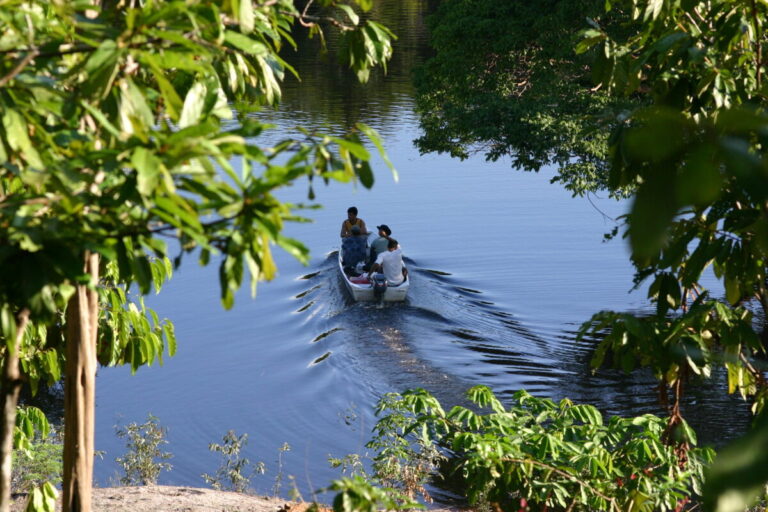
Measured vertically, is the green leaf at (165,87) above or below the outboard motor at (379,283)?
above

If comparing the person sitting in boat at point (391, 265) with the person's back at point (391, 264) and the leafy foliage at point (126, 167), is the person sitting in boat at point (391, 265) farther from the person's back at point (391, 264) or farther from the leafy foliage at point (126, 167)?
the leafy foliage at point (126, 167)

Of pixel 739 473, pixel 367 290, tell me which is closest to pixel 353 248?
pixel 367 290

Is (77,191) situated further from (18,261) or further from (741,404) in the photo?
(741,404)

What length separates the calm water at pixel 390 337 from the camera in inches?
489

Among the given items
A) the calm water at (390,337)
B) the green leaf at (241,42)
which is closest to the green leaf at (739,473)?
the green leaf at (241,42)

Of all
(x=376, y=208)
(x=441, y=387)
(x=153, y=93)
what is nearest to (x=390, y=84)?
(x=376, y=208)

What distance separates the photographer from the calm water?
40.8 ft

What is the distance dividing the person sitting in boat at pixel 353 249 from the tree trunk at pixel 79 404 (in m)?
13.8

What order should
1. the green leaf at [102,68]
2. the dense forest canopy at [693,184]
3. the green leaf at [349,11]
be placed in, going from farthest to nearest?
the green leaf at [349,11] → the green leaf at [102,68] → the dense forest canopy at [693,184]

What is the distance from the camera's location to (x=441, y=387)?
13461 millimetres

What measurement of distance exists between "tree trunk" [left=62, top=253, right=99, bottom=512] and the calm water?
465cm

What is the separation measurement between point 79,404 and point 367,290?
13.0 meters

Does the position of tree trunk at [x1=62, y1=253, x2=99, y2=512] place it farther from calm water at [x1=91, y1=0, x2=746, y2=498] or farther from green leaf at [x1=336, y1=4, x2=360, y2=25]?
calm water at [x1=91, y1=0, x2=746, y2=498]

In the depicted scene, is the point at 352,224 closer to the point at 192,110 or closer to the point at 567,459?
the point at 567,459
